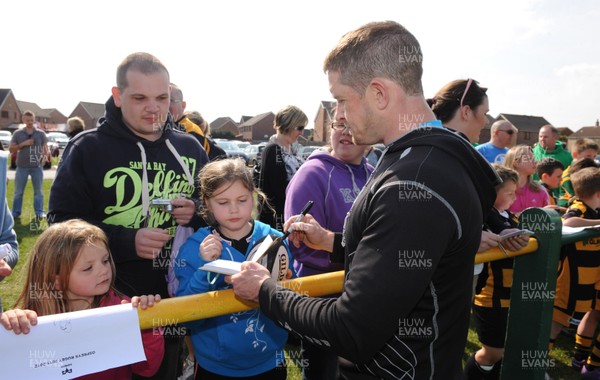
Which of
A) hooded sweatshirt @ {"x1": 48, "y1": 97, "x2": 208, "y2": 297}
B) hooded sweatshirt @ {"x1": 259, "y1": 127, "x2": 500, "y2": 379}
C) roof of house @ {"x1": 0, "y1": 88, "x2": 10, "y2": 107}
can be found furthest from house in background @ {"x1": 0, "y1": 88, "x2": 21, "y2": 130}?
hooded sweatshirt @ {"x1": 259, "y1": 127, "x2": 500, "y2": 379}

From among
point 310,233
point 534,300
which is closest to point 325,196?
point 310,233

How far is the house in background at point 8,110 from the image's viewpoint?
70.3 m

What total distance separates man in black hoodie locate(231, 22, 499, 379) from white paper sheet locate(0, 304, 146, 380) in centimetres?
47

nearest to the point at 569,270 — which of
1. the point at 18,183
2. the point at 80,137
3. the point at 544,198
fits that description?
the point at 544,198

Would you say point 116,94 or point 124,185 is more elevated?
point 116,94

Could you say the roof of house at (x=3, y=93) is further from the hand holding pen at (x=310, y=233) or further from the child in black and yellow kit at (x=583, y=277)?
the child in black and yellow kit at (x=583, y=277)

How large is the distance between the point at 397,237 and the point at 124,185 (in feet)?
6.43

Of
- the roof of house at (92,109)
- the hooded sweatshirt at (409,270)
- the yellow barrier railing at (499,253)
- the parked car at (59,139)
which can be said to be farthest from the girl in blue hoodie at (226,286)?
Answer: the roof of house at (92,109)

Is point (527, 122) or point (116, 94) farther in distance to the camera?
point (527, 122)

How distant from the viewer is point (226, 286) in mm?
2527

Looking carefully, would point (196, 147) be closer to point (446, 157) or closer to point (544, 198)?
point (446, 157)

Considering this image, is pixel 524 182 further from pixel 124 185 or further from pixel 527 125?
pixel 527 125

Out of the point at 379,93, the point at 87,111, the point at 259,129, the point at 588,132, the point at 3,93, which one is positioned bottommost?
the point at 588,132

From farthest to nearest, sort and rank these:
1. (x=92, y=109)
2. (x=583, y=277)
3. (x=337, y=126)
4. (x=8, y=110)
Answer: (x=92, y=109) < (x=8, y=110) < (x=583, y=277) < (x=337, y=126)
